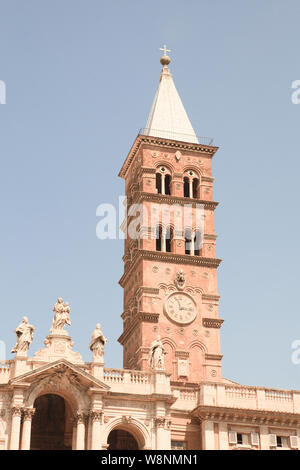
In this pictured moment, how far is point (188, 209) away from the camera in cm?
9031

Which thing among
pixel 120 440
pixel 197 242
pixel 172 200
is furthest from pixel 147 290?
pixel 120 440

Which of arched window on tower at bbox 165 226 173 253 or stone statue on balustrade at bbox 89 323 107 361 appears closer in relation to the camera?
stone statue on balustrade at bbox 89 323 107 361

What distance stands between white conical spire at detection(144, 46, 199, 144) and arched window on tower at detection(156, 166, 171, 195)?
4689 mm

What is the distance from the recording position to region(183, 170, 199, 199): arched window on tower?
92.5 metres

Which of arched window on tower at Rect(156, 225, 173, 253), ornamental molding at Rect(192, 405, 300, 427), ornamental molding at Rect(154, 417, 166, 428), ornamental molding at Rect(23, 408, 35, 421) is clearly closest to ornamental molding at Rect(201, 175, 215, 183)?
arched window on tower at Rect(156, 225, 173, 253)

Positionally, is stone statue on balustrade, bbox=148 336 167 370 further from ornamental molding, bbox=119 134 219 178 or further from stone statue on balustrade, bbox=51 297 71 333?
ornamental molding, bbox=119 134 219 178

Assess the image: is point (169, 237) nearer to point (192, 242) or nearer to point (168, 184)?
point (192, 242)

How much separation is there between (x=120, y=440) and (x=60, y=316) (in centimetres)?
1123

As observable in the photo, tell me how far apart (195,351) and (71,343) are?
709 inches

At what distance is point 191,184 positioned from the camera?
92438 millimetres

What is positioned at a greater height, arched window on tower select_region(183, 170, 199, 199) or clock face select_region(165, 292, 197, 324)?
arched window on tower select_region(183, 170, 199, 199)

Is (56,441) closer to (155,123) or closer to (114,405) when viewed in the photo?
(114,405)

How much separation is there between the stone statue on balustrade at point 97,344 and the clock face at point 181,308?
15.6 m
